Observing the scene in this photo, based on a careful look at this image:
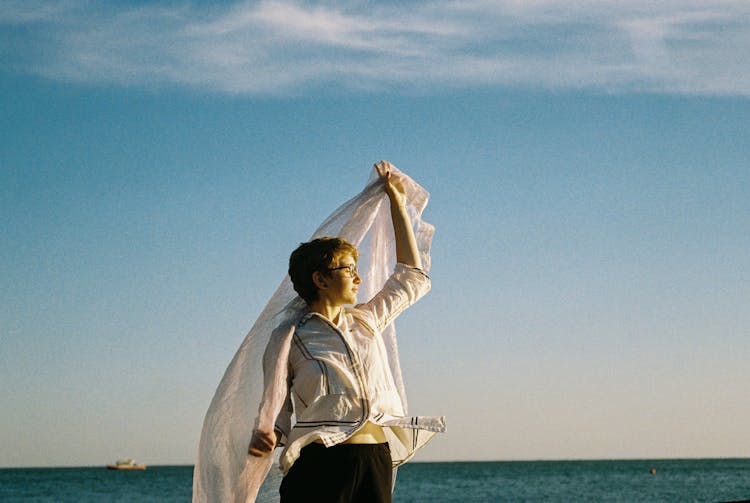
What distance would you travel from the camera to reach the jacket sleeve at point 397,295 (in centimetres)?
360

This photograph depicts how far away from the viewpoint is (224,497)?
341 cm

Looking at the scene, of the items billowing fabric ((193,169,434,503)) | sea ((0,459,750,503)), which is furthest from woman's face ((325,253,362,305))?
sea ((0,459,750,503))

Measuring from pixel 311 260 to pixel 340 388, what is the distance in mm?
434

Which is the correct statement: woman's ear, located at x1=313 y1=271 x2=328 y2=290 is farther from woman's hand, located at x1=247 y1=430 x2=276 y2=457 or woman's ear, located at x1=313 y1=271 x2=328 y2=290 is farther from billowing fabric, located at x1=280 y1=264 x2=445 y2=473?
woman's hand, located at x1=247 y1=430 x2=276 y2=457

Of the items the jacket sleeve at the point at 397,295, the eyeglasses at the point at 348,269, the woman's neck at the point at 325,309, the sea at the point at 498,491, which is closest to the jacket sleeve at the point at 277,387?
the woman's neck at the point at 325,309

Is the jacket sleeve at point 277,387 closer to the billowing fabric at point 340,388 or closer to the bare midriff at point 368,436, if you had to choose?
the billowing fabric at point 340,388

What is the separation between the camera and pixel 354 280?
11.1ft

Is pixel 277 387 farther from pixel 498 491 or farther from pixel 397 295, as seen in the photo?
pixel 498 491

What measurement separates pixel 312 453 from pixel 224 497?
0.42 meters

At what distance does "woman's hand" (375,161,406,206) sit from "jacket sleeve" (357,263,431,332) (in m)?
0.26

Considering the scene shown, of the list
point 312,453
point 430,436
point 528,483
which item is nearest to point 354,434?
point 312,453

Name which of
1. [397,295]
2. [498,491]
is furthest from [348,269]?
[498,491]

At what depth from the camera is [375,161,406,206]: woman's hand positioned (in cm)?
382

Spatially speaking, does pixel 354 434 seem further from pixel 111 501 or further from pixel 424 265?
pixel 111 501
